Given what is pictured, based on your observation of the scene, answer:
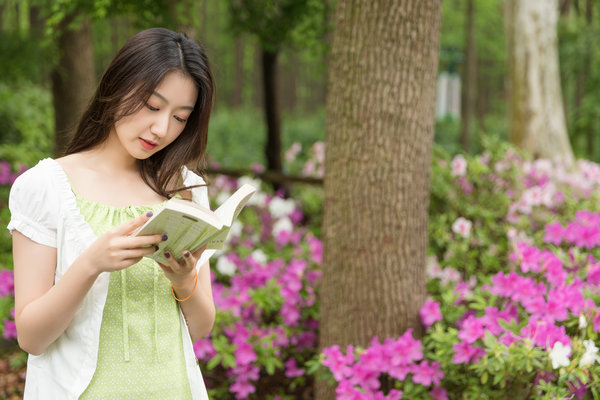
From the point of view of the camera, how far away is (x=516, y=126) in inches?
330

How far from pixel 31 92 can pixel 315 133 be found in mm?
7300

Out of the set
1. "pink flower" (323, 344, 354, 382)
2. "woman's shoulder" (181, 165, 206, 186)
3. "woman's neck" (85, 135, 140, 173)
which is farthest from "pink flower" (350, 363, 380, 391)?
"woman's neck" (85, 135, 140, 173)

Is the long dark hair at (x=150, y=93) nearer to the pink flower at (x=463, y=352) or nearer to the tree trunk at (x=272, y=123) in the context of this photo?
the pink flower at (x=463, y=352)

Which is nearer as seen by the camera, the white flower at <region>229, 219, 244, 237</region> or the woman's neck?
the woman's neck

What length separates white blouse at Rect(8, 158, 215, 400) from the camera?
145cm

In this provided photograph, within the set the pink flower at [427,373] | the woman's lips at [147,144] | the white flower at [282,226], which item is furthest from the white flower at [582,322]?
the white flower at [282,226]

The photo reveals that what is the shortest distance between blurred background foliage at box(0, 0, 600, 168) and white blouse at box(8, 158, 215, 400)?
0.87m

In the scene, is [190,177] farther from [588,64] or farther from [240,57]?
[240,57]

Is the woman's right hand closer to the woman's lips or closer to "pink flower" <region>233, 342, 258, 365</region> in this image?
the woman's lips

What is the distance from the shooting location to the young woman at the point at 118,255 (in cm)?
143

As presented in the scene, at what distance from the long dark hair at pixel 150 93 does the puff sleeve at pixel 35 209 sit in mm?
236

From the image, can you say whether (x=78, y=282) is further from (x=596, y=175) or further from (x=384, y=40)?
(x=596, y=175)

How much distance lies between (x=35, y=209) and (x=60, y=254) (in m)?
0.12

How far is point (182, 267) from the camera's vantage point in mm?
1429
